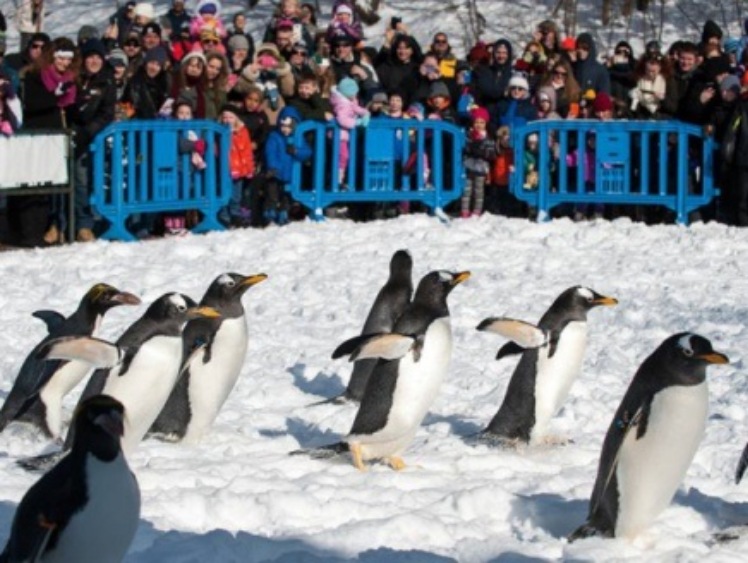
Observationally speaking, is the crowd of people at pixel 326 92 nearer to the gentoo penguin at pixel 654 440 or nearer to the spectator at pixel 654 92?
the spectator at pixel 654 92

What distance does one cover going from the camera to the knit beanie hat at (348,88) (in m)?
13.6

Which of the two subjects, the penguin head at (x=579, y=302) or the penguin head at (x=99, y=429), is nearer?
the penguin head at (x=99, y=429)

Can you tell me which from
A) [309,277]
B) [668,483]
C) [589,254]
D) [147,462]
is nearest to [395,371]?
[147,462]

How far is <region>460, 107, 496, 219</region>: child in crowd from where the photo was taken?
14102 millimetres

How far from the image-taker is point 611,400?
7.85m

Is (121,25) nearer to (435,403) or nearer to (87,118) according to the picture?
(87,118)

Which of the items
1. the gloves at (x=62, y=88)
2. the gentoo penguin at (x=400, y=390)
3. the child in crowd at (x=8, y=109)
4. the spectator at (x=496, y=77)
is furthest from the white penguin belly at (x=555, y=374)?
the spectator at (x=496, y=77)

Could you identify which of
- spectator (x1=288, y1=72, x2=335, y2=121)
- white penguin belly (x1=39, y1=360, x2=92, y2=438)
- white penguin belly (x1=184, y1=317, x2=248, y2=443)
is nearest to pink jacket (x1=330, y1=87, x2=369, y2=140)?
spectator (x1=288, y1=72, x2=335, y2=121)

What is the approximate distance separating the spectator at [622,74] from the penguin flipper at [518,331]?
26.5ft

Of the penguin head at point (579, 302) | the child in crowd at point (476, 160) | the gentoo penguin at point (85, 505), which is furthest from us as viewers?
the child in crowd at point (476, 160)

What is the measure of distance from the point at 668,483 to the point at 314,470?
149 centimetres

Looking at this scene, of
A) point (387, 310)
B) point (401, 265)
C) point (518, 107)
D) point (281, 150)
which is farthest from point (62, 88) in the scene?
point (387, 310)

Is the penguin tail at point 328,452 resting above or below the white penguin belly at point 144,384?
below

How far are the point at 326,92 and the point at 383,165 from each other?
81 cm
